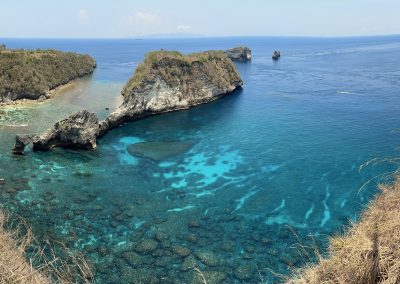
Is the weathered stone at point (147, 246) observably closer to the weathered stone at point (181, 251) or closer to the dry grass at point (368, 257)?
the weathered stone at point (181, 251)

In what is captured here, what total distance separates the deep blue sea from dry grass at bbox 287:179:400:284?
286 cm

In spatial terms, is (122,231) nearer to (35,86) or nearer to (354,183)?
(354,183)

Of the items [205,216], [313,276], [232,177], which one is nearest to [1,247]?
[313,276]

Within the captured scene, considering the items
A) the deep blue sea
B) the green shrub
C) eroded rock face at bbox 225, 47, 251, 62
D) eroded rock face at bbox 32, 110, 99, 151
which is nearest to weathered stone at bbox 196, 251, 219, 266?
the deep blue sea

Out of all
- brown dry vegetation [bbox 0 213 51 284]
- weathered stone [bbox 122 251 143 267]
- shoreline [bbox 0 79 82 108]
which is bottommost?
weathered stone [bbox 122 251 143 267]

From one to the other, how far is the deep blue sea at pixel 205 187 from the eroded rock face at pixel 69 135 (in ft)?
5.24

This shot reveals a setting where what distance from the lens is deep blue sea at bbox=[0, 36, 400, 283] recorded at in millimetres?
31922

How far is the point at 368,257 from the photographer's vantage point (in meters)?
14.9

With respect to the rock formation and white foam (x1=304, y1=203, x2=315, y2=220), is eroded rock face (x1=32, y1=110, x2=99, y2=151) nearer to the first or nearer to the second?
the rock formation

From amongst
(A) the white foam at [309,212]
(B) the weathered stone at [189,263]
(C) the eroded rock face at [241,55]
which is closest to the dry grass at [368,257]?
(B) the weathered stone at [189,263]

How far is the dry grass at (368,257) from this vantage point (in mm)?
14492

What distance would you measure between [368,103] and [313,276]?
7886 cm

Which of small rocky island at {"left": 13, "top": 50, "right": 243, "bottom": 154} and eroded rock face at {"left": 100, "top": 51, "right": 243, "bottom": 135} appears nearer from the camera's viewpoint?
small rocky island at {"left": 13, "top": 50, "right": 243, "bottom": 154}

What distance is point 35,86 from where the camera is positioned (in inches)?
3378
